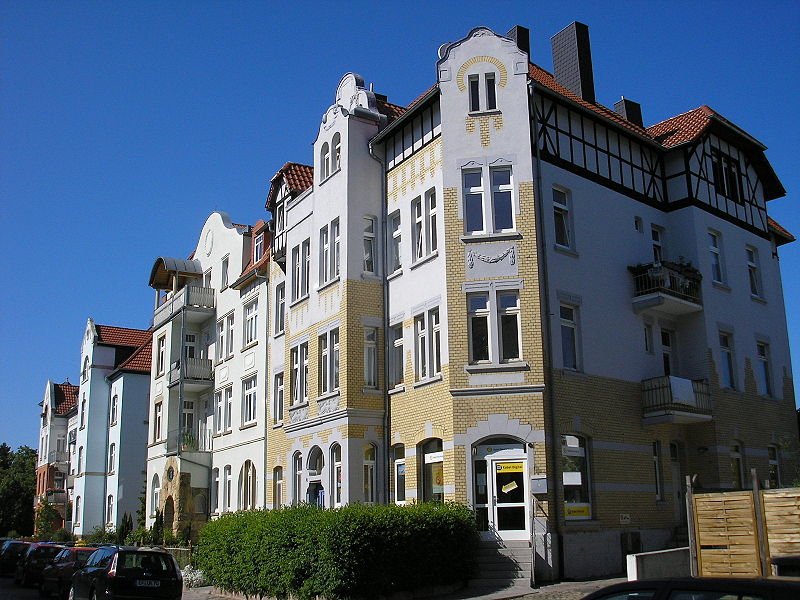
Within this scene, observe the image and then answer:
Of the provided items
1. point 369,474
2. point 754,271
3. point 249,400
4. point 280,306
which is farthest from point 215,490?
point 754,271

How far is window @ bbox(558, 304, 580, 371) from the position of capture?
75.3 feet

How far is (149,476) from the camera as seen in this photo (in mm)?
42438

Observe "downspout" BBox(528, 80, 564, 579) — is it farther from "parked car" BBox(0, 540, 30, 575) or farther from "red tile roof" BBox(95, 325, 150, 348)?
"red tile roof" BBox(95, 325, 150, 348)

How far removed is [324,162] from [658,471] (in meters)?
14.1

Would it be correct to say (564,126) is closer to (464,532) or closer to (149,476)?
(464,532)

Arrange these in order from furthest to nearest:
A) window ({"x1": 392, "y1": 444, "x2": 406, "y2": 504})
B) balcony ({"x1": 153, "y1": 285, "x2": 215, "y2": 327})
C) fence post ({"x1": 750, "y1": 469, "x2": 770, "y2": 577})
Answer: balcony ({"x1": 153, "y1": 285, "x2": 215, "y2": 327}) → window ({"x1": 392, "y1": 444, "x2": 406, "y2": 504}) → fence post ({"x1": 750, "y1": 469, "x2": 770, "y2": 577})

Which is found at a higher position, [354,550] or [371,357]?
[371,357]

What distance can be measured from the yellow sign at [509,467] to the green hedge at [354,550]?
4.46ft

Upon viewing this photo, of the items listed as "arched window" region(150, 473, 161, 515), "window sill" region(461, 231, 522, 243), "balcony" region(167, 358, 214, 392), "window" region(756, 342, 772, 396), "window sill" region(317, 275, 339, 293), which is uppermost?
"window sill" region(461, 231, 522, 243)

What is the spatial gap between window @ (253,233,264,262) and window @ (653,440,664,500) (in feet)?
59.3

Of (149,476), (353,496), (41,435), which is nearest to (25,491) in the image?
(41,435)

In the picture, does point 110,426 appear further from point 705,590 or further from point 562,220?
point 705,590

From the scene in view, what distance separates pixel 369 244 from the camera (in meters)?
26.7

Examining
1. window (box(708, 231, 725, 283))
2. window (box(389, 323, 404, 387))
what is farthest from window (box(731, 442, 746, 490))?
window (box(389, 323, 404, 387))
